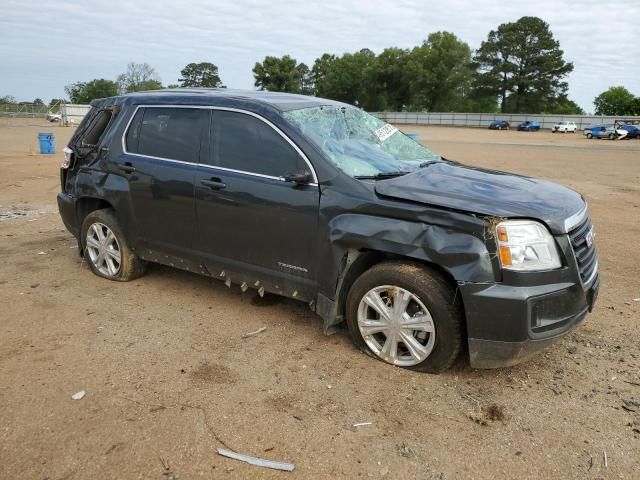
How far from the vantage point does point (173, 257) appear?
4.72 m

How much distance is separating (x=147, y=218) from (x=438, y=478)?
330cm

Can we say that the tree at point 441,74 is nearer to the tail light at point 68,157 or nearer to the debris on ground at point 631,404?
the tail light at point 68,157

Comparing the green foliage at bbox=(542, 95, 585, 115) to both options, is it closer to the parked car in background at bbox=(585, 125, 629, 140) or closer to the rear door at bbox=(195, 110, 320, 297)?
the parked car in background at bbox=(585, 125, 629, 140)

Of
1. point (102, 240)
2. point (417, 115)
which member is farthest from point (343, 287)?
point (417, 115)

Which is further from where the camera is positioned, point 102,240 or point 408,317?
point 102,240

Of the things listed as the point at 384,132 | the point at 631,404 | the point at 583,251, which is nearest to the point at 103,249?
the point at 384,132

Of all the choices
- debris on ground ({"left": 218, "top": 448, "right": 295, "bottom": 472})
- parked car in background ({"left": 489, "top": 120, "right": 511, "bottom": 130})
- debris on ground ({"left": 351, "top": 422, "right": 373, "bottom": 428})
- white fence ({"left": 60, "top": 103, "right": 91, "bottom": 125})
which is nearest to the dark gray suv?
debris on ground ({"left": 351, "top": 422, "right": 373, "bottom": 428})

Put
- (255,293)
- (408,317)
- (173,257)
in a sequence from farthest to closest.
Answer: (255,293) < (173,257) < (408,317)

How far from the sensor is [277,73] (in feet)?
289

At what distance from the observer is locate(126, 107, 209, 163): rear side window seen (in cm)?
447

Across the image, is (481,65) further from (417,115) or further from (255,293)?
(255,293)

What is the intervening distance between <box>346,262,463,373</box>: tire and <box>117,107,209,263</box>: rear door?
5.39ft

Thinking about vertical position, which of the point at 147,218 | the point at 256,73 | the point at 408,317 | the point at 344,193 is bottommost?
the point at 408,317

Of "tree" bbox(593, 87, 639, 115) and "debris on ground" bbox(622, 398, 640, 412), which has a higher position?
"tree" bbox(593, 87, 639, 115)
